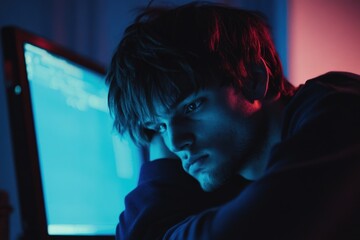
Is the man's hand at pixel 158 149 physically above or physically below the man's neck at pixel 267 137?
below

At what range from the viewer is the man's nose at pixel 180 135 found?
0.87 metres

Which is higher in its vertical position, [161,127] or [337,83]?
[337,83]

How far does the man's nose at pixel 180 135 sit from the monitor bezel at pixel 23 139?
24 cm

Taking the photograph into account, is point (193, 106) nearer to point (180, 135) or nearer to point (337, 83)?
point (180, 135)

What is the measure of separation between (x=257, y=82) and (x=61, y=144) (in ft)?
1.37

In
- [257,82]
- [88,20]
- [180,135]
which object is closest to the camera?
[180,135]

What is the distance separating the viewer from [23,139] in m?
0.81

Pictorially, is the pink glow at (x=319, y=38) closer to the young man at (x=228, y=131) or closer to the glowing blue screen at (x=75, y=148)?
the young man at (x=228, y=131)

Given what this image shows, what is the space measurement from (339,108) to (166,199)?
377mm

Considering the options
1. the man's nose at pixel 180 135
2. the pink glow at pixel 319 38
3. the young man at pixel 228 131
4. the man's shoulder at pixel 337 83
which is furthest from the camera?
the pink glow at pixel 319 38

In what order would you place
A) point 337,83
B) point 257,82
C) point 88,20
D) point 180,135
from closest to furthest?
point 337,83 < point 180,135 < point 257,82 < point 88,20

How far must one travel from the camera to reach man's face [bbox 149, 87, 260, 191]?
88 cm

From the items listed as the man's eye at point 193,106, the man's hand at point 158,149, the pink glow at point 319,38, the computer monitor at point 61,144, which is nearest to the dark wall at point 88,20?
the pink glow at point 319,38

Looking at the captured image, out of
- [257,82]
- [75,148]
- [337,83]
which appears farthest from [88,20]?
[337,83]
